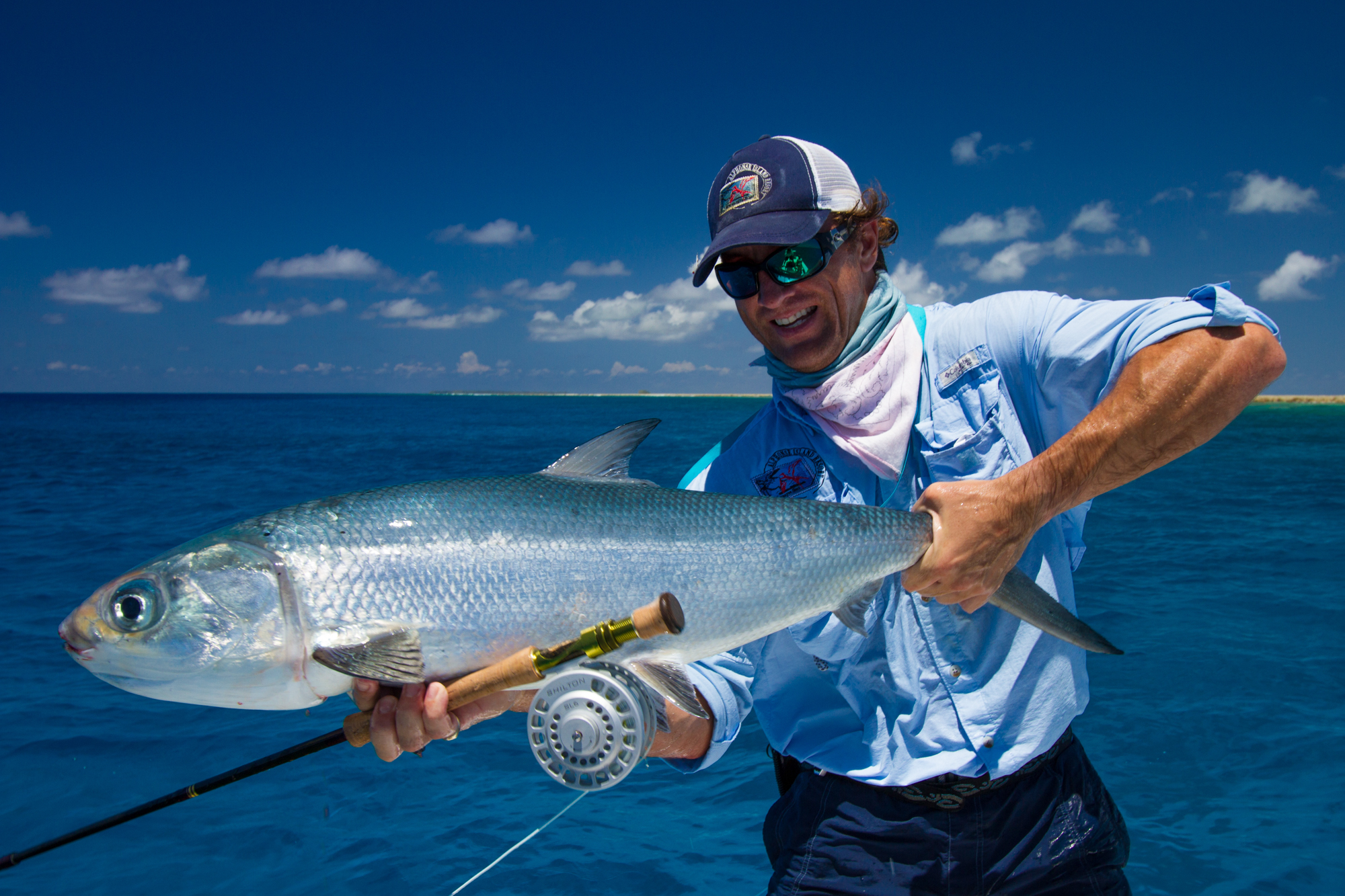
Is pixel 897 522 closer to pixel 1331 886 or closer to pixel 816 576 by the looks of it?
pixel 816 576

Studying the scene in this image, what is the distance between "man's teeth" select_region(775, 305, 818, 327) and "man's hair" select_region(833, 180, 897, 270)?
27cm

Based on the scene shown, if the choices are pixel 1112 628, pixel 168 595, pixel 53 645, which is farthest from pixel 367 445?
pixel 168 595

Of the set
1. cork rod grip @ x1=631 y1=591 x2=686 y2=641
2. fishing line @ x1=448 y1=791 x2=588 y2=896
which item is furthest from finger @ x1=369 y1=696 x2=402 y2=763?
fishing line @ x1=448 y1=791 x2=588 y2=896

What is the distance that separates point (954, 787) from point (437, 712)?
140 cm

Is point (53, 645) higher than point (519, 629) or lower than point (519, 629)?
lower

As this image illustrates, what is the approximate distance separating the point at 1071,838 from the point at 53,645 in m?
8.54

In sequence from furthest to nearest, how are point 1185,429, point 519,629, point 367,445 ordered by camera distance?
point 367,445
point 519,629
point 1185,429

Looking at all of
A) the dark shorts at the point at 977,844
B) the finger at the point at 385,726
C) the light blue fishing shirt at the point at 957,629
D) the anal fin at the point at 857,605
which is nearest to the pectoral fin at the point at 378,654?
the finger at the point at 385,726

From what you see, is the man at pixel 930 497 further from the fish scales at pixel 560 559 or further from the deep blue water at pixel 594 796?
the deep blue water at pixel 594 796

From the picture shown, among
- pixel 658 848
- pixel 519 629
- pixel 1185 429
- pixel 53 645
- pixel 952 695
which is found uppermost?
pixel 1185 429

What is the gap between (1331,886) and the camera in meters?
3.47

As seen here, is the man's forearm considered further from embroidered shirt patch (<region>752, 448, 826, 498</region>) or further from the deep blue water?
the deep blue water

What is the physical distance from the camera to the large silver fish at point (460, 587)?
6.20 ft

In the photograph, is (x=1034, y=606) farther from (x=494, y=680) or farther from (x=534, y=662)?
(x=494, y=680)
